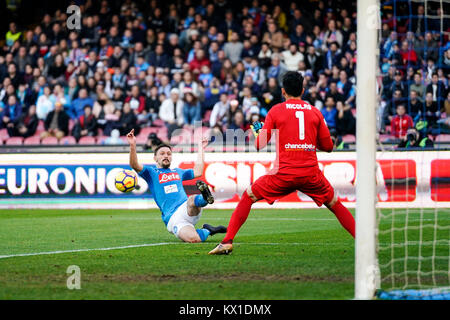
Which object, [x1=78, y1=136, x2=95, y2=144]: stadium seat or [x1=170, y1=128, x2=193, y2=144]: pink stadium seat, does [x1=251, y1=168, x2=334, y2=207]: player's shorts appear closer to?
[x1=170, y1=128, x2=193, y2=144]: pink stadium seat

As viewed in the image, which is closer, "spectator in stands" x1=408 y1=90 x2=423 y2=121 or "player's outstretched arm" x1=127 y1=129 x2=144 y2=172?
"player's outstretched arm" x1=127 y1=129 x2=144 y2=172

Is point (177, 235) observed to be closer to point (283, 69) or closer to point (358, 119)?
point (358, 119)

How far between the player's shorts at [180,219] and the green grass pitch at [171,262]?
23 centimetres

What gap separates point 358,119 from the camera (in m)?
6.12

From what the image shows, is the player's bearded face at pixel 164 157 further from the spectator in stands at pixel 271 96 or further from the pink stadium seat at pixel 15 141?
the pink stadium seat at pixel 15 141

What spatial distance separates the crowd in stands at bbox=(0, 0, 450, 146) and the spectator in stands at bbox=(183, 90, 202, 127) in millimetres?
30

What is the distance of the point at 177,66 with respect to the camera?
2167 cm

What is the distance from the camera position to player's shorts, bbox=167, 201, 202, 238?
33.3 feet

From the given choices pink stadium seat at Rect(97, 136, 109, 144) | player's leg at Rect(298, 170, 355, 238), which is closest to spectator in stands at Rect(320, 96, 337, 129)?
pink stadium seat at Rect(97, 136, 109, 144)

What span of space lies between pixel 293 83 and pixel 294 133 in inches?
20.4

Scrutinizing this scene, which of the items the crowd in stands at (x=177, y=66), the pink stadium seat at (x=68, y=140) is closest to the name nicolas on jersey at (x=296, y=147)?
the crowd in stands at (x=177, y=66)

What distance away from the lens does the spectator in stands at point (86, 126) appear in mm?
20250
